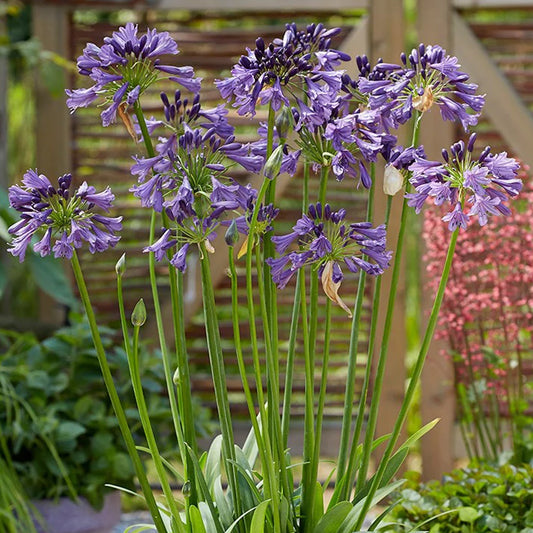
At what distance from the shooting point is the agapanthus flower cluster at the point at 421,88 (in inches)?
41.4

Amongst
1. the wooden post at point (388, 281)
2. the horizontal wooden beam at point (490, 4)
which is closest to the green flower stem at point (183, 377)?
the wooden post at point (388, 281)

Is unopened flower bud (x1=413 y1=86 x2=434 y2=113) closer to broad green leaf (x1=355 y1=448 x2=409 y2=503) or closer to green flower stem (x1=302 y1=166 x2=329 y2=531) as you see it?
green flower stem (x1=302 y1=166 x2=329 y2=531)

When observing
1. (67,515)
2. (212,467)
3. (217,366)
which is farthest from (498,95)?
(217,366)

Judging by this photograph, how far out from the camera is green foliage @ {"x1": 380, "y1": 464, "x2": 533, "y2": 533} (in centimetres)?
158

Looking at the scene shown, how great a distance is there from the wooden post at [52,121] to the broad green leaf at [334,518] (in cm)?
202

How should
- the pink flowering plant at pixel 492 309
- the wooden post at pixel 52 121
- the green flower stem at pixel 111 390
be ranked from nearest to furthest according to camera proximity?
the green flower stem at pixel 111 390 < the pink flowering plant at pixel 492 309 < the wooden post at pixel 52 121

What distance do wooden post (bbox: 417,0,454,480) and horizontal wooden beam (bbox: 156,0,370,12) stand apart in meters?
0.22

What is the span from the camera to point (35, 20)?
303cm

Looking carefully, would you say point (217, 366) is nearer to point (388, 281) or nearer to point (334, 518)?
point (334, 518)

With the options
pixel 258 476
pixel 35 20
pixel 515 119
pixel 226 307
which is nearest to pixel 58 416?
pixel 226 307

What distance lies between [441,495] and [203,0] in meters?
1.92

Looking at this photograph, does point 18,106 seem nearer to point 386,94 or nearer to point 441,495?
point 441,495

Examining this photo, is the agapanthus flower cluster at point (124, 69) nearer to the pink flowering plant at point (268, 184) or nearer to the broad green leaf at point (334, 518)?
the pink flowering plant at point (268, 184)

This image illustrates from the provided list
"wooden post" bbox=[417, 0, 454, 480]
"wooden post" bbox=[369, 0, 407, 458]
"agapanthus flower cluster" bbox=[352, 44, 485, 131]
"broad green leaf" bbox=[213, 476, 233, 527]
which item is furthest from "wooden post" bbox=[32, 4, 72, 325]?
"agapanthus flower cluster" bbox=[352, 44, 485, 131]
